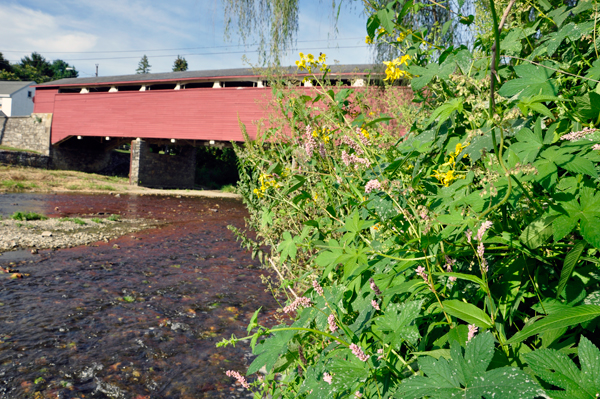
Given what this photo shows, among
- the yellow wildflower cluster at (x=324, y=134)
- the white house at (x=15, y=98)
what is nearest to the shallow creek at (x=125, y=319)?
the yellow wildflower cluster at (x=324, y=134)

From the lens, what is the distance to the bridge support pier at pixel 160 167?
73.8 ft

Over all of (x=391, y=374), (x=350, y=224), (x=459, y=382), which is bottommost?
(x=391, y=374)

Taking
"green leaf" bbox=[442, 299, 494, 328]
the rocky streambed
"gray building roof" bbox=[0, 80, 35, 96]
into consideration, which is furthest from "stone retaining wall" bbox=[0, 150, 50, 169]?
"gray building roof" bbox=[0, 80, 35, 96]

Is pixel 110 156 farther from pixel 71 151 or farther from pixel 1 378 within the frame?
pixel 1 378

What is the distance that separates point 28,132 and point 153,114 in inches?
504

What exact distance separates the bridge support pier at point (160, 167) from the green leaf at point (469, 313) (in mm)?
23734

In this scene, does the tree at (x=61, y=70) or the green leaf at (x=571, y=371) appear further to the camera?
the tree at (x=61, y=70)

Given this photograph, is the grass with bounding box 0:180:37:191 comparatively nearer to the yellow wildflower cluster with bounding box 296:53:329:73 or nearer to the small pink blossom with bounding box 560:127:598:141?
the yellow wildflower cluster with bounding box 296:53:329:73

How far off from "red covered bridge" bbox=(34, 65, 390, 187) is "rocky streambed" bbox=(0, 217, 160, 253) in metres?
8.23

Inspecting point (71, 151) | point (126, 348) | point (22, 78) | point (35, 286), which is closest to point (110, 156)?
point (71, 151)

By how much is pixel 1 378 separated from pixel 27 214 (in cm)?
791

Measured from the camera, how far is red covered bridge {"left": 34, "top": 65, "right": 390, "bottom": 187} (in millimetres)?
18250

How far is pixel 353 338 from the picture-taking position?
968mm

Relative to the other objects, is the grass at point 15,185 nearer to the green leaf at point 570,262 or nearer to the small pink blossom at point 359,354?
the small pink blossom at point 359,354
